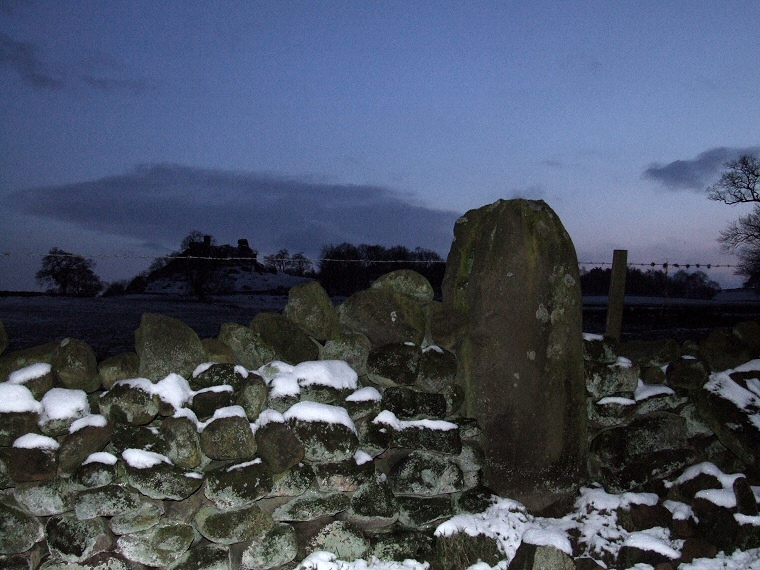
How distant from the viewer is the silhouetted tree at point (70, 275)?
446 centimetres

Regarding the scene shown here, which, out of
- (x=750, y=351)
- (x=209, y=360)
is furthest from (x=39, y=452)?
(x=750, y=351)

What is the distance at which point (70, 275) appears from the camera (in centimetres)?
468

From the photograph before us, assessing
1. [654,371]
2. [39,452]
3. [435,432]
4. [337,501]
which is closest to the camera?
[39,452]

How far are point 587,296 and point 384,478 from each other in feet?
13.9

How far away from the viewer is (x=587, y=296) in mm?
7082

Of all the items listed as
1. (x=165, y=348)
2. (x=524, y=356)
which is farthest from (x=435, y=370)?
(x=165, y=348)

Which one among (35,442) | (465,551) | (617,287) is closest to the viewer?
(35,442)

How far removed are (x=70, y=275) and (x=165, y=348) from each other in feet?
6.03

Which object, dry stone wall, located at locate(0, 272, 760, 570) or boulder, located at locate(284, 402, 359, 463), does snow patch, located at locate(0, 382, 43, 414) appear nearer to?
dry stone wall, located at locate(0, 272, 760, 570)

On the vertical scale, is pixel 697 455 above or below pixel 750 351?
below

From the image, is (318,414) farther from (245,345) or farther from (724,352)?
(724,352)

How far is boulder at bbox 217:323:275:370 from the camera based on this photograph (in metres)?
3.59

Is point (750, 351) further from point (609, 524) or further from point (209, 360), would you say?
point (209, 360)

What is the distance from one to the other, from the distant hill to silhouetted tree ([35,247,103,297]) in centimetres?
31
